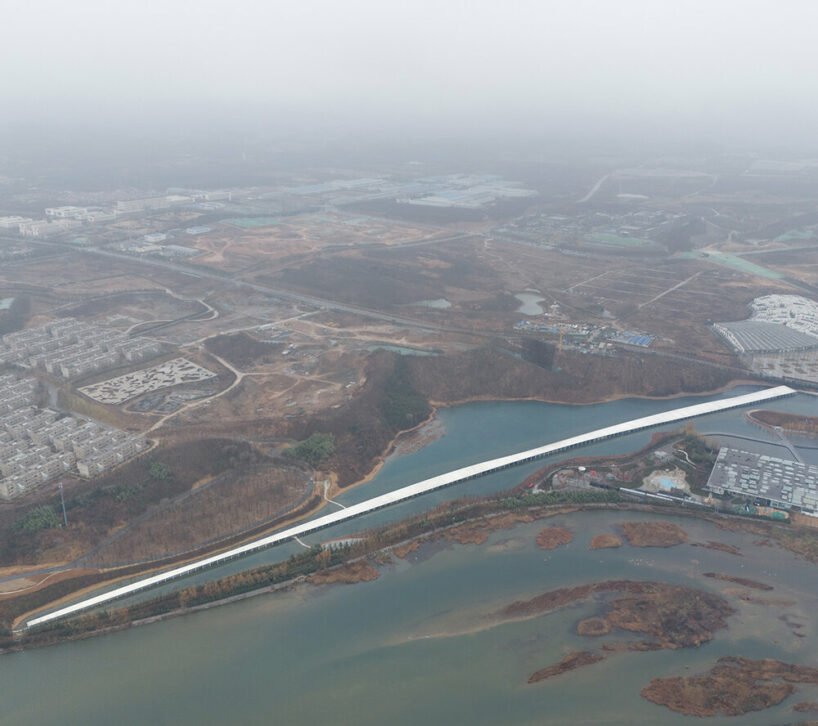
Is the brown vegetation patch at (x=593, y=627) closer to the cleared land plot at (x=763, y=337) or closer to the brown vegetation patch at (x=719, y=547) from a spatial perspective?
the brown vegetation patch at (x=719, y=547)

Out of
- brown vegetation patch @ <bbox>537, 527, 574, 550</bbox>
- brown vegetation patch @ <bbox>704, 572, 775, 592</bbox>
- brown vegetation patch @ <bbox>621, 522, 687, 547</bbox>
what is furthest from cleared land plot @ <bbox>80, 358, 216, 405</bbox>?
brown vegetation patch @ <bbox>704, 572, 775, 592</bbox>

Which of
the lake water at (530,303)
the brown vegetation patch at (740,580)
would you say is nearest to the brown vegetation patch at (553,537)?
the brown vegetation patch at (740,580)

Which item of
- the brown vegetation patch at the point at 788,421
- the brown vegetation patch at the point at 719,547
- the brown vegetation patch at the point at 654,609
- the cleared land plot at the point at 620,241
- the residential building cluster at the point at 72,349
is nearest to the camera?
the brown vegetation patch at the point at 654,609

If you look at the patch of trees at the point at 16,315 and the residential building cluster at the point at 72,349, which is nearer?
the residential building cluster at the point at 72,349

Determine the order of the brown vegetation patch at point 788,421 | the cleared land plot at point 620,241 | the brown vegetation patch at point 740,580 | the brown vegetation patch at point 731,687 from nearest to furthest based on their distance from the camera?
the brown vegetation patch at point 731,687 < the brown vegetation patch at point 740,580 < the brown vegetation patch at point 788,421 < the cleared land plot at point 620,241

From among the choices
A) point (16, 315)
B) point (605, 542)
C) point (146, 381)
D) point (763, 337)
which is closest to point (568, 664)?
point (605, 542)

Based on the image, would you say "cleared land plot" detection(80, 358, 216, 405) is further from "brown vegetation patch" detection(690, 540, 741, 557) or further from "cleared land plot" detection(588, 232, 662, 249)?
"cleared land plot" detection(588, 232, 662, 249)

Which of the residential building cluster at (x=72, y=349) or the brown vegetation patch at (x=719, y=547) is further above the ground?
the residential building cluster at (x=72, y=349)
